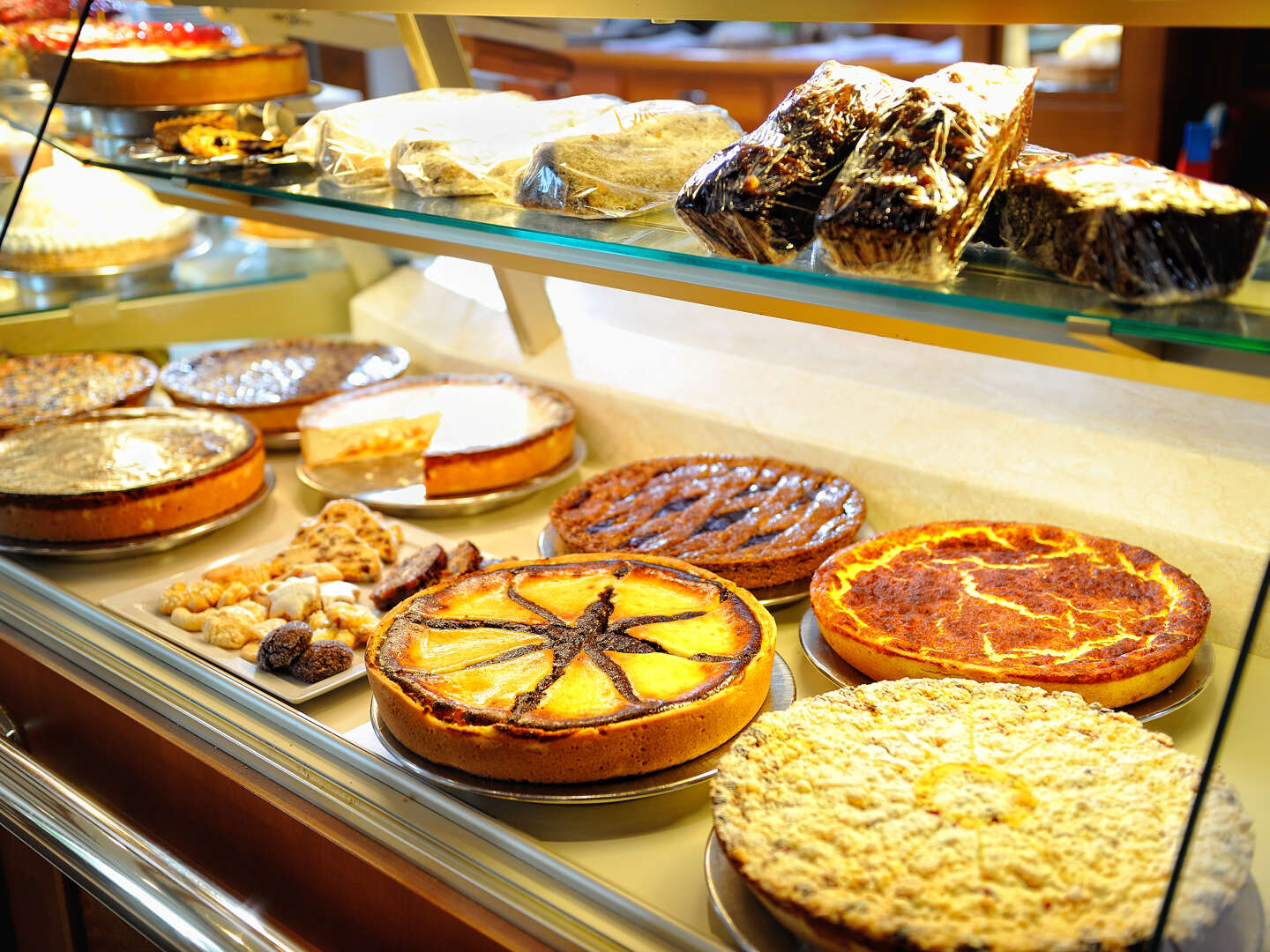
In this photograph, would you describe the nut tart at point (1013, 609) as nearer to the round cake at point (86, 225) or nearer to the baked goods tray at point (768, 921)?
the baked goods tray at point (768, 921)

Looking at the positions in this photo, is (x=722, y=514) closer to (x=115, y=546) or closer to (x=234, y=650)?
(x=234, y=650)

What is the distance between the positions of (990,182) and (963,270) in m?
0.08

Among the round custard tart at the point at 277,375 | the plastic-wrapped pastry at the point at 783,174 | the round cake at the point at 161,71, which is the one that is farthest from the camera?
the round custard tart at the point at 277,375

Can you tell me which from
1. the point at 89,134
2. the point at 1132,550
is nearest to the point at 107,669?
the point at 89,134

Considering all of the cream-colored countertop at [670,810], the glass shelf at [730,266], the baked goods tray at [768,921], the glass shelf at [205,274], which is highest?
the glass shelf at [730,266]

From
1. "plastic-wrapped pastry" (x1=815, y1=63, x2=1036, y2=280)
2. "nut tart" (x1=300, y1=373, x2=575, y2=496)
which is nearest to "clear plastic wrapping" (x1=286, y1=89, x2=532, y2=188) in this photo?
"nut tart" (x1=300, y1=373, x2=575, y2=496)

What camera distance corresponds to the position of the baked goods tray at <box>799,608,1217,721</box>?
138cm

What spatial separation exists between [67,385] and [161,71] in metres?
0.90

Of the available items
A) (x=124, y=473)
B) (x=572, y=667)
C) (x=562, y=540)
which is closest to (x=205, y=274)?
(x=124, y=473)

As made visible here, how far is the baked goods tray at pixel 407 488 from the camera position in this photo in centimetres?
217

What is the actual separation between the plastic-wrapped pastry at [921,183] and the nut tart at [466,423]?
118cm

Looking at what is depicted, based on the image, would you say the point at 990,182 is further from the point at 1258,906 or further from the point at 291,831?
the point at 291,831

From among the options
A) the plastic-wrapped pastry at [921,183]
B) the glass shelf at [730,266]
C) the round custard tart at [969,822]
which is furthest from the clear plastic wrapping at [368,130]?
the round custard tart at [969,822]

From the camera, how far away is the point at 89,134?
85.6 inches
